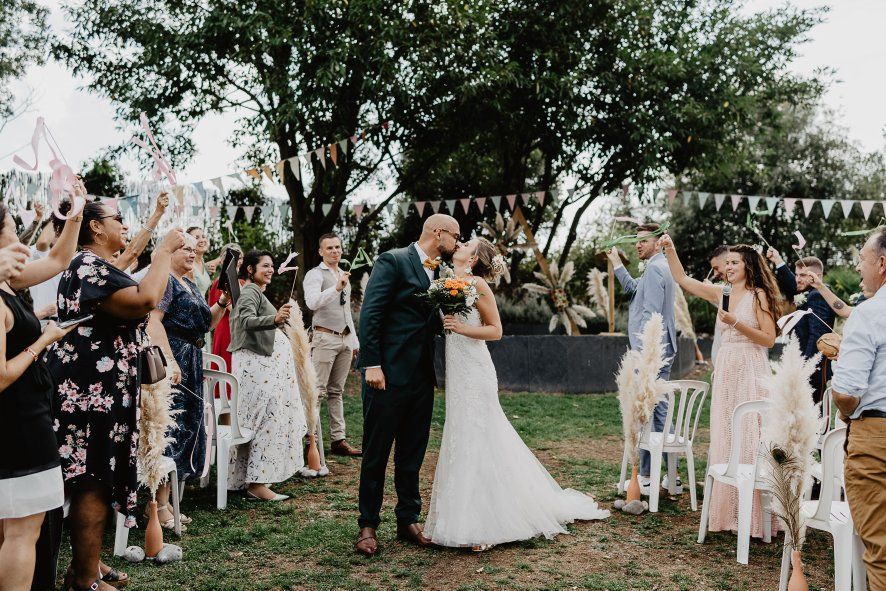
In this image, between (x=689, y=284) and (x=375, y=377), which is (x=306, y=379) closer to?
(x=375, y=377)

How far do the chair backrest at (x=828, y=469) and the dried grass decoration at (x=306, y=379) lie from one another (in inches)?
165

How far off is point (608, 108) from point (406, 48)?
14.3 ft

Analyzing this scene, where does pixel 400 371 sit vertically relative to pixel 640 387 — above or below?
above

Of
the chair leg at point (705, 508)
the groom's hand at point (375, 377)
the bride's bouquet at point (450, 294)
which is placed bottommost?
the chair leg at point (705, 508)

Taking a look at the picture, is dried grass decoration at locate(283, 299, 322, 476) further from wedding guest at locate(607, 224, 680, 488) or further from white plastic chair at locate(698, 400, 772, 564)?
white plastic chair at locate(698, 400, 772, 564)

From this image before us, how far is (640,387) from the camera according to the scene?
17.4 ft

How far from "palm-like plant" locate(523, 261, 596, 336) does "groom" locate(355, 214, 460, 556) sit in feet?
27.8

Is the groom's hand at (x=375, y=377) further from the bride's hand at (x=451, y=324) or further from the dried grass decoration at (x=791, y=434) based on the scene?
the dried grass decoration at (x=791, y=434)

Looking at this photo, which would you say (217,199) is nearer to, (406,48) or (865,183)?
(406,48)

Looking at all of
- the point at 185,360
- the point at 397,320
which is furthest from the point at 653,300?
the point at 185,360

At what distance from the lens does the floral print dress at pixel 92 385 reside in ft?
11.2

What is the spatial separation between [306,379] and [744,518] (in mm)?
3873

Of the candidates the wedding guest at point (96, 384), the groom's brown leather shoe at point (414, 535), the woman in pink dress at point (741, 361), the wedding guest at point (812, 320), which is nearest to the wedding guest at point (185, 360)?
the wedding guest at point (96, 384)

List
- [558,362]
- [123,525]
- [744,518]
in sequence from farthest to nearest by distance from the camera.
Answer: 1. [558,362]
2. [744,518]
3. [123,525]
